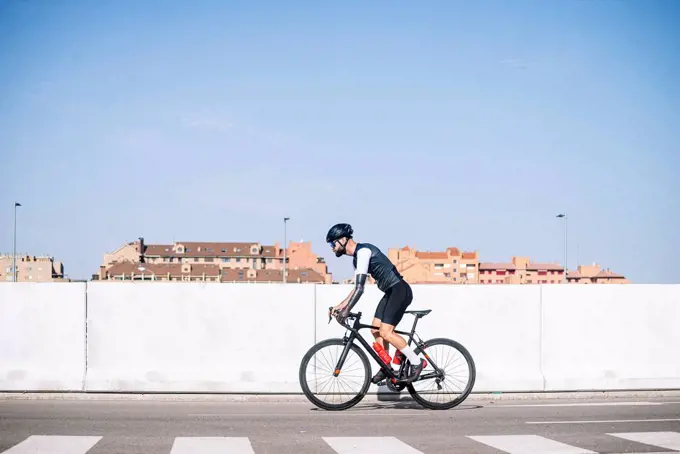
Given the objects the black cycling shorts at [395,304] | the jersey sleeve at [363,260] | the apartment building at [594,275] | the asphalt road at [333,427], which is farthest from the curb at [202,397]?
the apartment building at [594,275]

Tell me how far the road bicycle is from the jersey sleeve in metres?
0.50

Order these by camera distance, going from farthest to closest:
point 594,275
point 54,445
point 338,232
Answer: point 594,275 → point 338,232 → point 54,445

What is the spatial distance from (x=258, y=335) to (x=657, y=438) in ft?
17.8

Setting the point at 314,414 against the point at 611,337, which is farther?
the point at 611,337

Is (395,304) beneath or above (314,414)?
above

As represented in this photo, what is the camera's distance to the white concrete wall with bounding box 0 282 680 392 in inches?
465

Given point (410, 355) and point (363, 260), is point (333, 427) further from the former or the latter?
point (363, 260)

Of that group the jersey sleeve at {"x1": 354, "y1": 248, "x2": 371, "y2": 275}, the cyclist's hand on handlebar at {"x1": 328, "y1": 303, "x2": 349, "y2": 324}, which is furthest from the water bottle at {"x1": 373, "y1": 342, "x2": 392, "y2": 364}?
the jersey sleeve at {"x1": 354, "y1": 248, "x2": 371, "y2": 275}

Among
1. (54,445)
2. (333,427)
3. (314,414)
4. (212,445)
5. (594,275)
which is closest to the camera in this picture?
(54,445)

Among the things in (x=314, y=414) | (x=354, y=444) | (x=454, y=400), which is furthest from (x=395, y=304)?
(x=354, y=444)

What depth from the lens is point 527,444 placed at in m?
7.82

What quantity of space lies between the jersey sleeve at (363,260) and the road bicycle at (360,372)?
0.50 metres

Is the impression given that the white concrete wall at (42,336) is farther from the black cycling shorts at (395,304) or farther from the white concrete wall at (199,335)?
the black cycling shorts at (395,304)

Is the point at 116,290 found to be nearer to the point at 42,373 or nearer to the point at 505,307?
the point at 42,373
